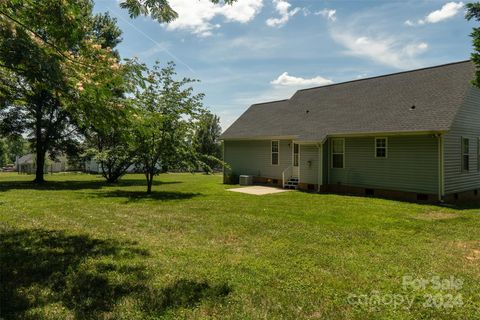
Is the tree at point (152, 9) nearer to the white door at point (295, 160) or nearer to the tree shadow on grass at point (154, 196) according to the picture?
the tree shadow on grass at point (154, 196)

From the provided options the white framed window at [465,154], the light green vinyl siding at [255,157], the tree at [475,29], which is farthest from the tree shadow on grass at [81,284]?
the white framed window at [465,154]

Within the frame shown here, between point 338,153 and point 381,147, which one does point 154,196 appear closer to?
point 338,153

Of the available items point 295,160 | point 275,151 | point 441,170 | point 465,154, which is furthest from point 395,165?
point 275,151

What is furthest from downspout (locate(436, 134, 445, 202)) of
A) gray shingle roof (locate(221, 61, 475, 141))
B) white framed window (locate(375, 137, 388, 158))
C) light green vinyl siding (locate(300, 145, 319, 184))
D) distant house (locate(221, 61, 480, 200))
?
light green vinyl siding (locate(300, 145, 319, 184))

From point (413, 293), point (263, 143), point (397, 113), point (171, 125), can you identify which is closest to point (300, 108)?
point (263, 143)

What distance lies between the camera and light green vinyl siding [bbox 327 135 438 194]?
1229 cm

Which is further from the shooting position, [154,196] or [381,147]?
[154,196]

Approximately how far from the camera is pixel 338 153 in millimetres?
15406

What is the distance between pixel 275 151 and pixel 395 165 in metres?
6.86

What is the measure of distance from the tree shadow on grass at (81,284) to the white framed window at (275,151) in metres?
13.1

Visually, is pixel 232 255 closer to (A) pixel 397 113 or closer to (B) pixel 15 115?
(A) pixel 397 113

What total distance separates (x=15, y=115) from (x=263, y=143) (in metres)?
17.7

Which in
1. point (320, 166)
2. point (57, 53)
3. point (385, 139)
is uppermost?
point (57, 53)

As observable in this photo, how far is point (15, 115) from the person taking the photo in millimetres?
22453
